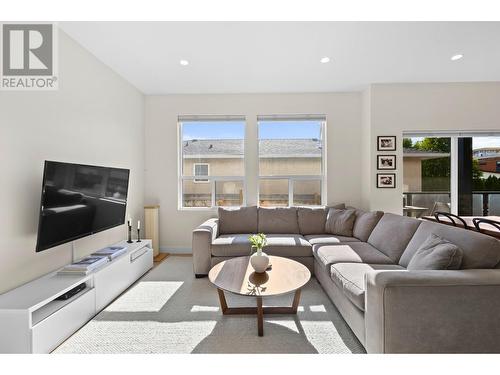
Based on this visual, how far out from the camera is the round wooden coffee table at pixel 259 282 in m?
1.78

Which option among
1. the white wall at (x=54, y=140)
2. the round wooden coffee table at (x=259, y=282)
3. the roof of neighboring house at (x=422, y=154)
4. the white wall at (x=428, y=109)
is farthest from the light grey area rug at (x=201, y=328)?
the roof of neighboring house at (x=422, y=154)

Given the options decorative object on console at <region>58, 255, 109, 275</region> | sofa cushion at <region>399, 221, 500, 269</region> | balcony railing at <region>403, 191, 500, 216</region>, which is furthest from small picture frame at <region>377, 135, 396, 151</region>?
decorative object on console at <region>58, 255, 109, 275</region>

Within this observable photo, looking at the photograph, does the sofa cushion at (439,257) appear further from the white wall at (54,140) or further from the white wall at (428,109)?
the white wall at (54,140)

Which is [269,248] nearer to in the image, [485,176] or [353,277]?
[353,277]

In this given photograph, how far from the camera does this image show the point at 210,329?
75.8 inches

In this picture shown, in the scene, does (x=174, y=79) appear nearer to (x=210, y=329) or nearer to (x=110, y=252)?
(x=110, y=252)

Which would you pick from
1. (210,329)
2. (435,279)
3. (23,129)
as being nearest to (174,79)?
(23,129)

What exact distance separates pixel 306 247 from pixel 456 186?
290 centimetres

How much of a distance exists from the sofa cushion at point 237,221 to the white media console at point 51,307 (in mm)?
1453

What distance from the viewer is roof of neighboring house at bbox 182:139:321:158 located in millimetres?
4102

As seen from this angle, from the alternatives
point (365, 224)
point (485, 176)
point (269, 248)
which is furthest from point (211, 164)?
point (485, 176)

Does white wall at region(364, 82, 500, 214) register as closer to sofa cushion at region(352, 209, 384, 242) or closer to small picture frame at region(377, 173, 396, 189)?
small picture frame at region(377, 173, 396, 189)

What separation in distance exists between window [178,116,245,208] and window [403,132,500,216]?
9.12 ft

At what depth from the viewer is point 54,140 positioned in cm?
226
